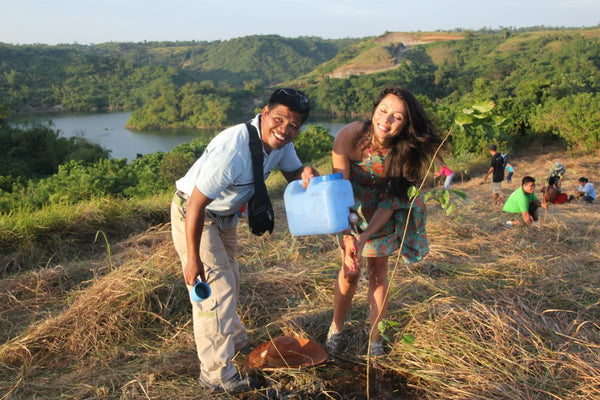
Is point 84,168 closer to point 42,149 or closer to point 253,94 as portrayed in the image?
point 42,149

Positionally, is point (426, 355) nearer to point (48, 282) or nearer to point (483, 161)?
point (48, 282)

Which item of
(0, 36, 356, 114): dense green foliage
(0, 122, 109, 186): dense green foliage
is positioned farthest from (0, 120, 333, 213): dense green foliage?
(0, 36, 356, 114): dense green foliage

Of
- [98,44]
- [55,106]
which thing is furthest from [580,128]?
[98,44]

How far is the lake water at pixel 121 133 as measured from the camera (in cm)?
4477

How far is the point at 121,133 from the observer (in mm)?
55594

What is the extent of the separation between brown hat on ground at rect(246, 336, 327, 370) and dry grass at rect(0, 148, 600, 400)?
2.1 inches

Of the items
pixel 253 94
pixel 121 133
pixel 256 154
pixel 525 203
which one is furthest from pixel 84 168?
pixel 253 94

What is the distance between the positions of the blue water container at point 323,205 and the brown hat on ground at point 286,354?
61 cm

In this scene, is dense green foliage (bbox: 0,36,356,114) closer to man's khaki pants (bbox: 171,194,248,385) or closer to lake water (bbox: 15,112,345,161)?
lake water (bbox: 15,112,345,161)

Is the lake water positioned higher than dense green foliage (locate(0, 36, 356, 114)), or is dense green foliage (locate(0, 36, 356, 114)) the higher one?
dense green foliage (locate(0, 36, 356, 114))

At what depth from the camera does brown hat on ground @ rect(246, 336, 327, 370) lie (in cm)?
199

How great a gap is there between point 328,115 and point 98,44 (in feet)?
450

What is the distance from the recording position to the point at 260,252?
11.6 feet

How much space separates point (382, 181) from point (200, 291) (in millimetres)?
897
